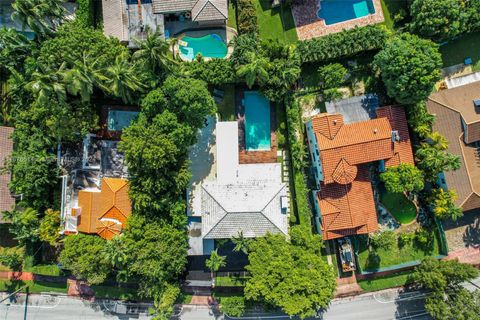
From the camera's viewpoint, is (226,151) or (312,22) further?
(312,22)

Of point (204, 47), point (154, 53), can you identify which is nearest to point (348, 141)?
point (204, 47)

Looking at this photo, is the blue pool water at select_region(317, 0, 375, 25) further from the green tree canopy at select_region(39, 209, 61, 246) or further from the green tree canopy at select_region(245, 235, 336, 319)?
the green tree canopy at select_region(39, 209, 61, 246)

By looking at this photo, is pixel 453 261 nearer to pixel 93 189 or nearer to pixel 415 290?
pixel 415 290

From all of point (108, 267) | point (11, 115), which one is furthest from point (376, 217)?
point (11, 115)

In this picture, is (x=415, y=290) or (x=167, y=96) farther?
(x=415, y=290)

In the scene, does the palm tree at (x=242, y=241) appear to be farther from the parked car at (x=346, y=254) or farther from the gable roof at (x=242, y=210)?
the parked car at (x=346, y=254)

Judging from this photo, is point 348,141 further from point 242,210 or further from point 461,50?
point 461,50

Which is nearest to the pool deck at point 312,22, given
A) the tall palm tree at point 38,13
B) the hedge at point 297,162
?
the hedge at point 297,162
